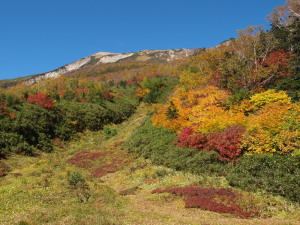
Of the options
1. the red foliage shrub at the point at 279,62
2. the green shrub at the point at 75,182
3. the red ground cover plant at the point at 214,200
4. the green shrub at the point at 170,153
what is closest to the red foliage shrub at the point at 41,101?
the green shrub at the point at 170,153

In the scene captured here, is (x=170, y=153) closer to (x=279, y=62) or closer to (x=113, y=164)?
(x=113, y=164)

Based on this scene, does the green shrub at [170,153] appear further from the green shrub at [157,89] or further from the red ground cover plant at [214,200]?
the green shrub at [157,89]

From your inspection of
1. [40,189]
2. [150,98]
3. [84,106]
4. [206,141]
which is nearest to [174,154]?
[206,141]

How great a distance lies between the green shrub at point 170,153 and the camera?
21.2 meters

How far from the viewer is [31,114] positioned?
3969cm

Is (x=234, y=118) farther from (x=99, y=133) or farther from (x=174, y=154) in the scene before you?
(x=99, y=133)

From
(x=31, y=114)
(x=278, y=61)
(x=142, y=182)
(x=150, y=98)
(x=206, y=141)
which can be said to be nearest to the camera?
Result: (x=142, y=182)

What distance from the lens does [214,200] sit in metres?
14.5

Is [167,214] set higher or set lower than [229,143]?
lower

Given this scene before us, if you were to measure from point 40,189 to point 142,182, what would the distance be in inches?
360

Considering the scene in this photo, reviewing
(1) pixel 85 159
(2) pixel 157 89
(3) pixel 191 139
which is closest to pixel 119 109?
(2) pixel 157 89

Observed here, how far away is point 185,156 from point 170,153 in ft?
8.08

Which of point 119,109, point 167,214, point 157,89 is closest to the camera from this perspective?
point 167,214

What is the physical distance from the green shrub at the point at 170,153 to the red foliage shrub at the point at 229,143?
2.59ft
